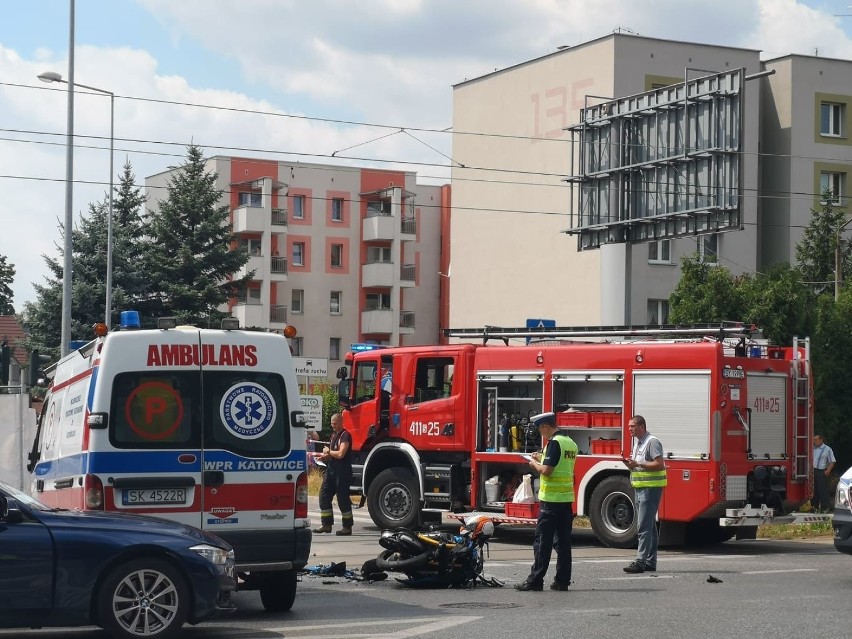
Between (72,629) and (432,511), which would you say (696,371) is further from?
(72,629)

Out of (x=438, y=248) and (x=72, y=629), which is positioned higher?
(x=438, y=248)

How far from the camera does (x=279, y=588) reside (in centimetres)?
1202

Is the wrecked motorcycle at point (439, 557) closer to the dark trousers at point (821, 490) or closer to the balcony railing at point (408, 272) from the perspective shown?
the dark trousers at point (821, 490)

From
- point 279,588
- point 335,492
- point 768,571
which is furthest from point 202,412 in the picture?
point 335,492

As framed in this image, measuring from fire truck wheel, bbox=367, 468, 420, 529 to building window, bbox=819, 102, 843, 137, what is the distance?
35.5m

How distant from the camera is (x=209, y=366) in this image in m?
11.6

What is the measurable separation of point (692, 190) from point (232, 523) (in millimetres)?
21433

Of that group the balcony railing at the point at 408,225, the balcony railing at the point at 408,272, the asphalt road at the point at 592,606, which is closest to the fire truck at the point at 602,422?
the asphalt road at the point at 592,606

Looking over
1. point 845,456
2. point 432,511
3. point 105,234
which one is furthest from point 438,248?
point 432,511

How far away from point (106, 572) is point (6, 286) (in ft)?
285

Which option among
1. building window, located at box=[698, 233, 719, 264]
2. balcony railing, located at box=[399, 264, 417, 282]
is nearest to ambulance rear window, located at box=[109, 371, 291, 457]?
building window, located at box=[698, 233, 719, 264]

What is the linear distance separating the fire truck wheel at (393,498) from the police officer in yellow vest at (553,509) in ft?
21.6

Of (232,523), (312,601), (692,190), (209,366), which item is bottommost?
(312,601)

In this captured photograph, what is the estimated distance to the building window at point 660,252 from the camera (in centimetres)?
4950
